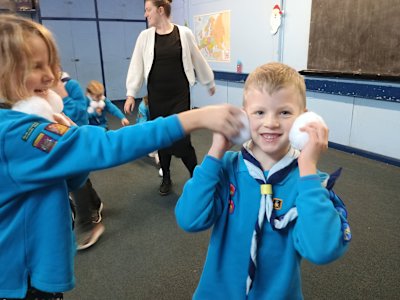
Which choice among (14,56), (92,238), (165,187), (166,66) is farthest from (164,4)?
(14,56)

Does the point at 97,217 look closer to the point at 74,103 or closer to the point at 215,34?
the point at 74,103

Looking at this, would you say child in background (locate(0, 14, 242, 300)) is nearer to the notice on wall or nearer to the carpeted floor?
the carpeted floor

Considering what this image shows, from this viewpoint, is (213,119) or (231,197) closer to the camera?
(213,119)

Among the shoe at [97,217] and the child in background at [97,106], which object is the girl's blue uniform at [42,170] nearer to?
the shoe at [97,217]

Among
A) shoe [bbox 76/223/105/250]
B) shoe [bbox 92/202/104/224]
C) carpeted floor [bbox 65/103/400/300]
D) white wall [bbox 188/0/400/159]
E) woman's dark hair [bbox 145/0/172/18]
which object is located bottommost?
carpeted floor [bbox 65/103/400/300]

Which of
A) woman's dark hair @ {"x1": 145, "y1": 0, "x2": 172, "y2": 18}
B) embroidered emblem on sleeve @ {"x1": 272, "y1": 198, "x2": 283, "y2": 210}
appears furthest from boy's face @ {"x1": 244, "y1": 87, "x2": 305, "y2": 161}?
woman's dark hair @ {"x1": 145, "y1": 0, "x2": 172, "y2": 18}

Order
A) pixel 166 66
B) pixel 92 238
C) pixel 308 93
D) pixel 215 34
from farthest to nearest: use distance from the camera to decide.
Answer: pixel 215 34 → pixel 308 93 → pixel 166 66 → pixel 92 238

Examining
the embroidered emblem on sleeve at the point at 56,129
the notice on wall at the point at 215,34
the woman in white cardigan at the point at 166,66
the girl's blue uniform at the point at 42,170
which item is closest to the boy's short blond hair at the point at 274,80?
the girl's blue uniform at the point at 42,170

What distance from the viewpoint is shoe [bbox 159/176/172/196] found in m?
2.87

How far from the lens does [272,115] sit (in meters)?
0.83

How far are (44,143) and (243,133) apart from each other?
459 millimetres

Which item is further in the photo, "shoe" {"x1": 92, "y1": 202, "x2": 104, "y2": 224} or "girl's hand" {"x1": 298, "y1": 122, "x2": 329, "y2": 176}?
"shoe" {"x1": 92, "y1": 202, "x2": 104, "y2": 224}

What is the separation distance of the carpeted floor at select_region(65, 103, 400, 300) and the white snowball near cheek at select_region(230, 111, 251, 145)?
1179 millimetres

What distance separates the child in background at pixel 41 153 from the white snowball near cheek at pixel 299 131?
5.2 inches
